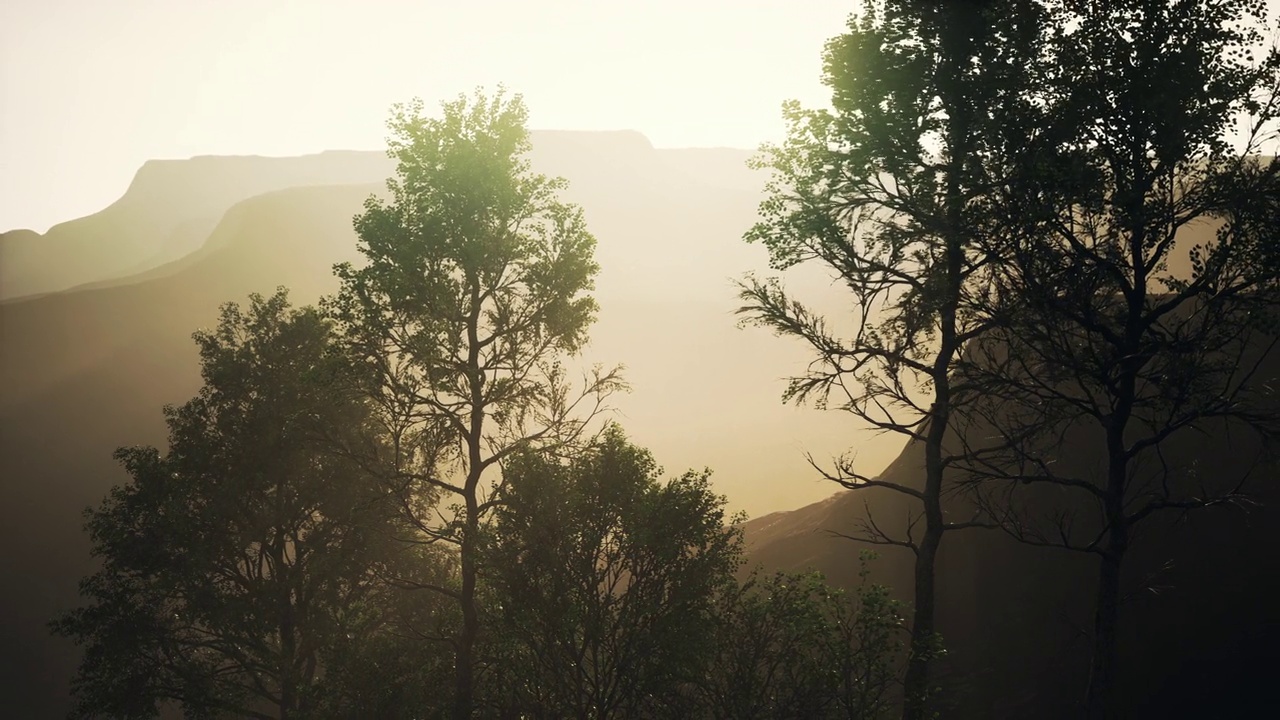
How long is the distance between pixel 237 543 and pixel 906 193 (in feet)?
60.3

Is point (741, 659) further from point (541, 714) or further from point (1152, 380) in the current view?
point (1152, 380)

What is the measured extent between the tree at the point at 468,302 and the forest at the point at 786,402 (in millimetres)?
80

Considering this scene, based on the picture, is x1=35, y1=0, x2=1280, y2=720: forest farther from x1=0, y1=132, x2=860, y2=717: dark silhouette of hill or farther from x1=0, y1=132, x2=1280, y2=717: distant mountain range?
x1=0, y1=132, x2=860, y2=717: dark silhouette of hill

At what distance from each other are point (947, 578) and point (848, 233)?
1567cm

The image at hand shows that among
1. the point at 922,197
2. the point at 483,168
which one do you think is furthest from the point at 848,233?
the point at 483,168

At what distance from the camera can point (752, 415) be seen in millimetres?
108062

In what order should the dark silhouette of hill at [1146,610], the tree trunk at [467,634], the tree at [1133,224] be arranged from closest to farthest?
1. the tree at [1133,224]
2. the tree trunk at [467,634]
3. the dark silhouette of hill at [1146,610]

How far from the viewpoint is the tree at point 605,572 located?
44.3 ft

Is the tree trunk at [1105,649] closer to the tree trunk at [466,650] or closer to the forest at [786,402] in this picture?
the forest at [786,402]

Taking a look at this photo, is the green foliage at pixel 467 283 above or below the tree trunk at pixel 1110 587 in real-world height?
above

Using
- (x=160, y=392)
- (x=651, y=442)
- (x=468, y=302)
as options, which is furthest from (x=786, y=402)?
(x=651, y=442)

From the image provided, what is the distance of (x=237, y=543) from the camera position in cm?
2098

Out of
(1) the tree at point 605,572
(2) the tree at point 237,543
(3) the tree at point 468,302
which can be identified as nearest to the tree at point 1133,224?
(1) the tree at point 605,572

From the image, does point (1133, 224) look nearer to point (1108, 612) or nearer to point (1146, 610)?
point (1108, 612)
